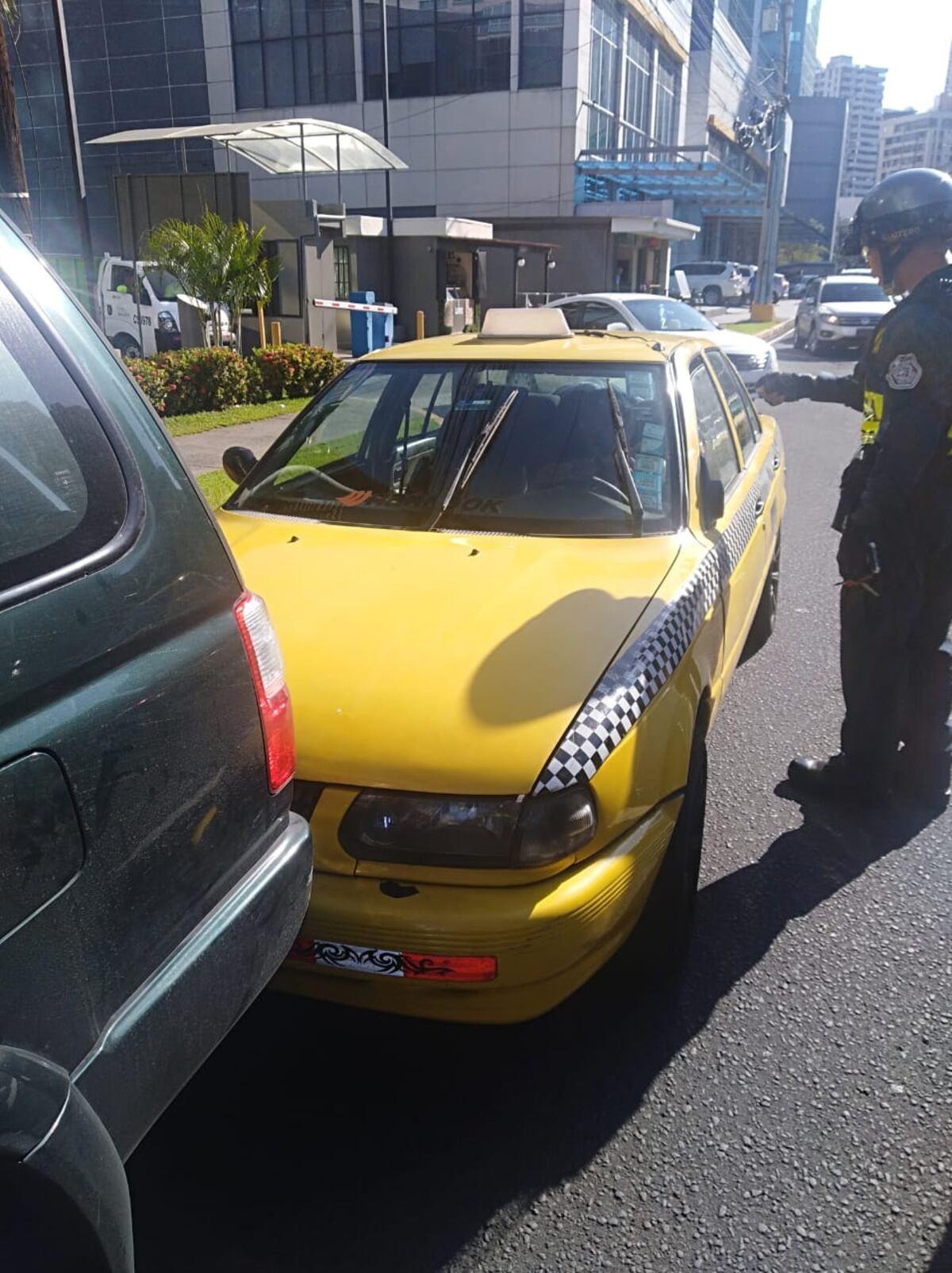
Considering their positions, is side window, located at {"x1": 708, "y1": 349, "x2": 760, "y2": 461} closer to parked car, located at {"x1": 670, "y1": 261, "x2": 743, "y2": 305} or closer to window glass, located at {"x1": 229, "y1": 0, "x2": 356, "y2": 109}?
window glass, located at {"x1": 229, "y1": 0, "x2": 356, "y2": 109}

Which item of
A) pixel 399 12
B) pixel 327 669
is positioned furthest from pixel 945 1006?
pixel 399 12

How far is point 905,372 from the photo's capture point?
322cm

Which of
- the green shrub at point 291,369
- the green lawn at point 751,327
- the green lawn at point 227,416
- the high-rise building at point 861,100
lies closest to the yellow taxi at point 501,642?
the green lawn at point 227,416

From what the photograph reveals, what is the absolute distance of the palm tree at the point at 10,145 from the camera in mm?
9914

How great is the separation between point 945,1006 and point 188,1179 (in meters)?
1.94

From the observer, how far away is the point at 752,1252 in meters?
2.01

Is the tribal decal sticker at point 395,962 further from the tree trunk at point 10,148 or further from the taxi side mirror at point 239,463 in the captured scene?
the tree trunk at point 10,148

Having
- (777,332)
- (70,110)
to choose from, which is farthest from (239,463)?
(777,332)

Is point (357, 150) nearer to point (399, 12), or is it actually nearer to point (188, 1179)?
point (399, 12)

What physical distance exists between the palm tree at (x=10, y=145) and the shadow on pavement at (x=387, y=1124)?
9.17 metres

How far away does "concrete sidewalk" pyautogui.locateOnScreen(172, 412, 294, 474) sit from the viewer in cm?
977

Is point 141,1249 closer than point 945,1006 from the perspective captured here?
Yes

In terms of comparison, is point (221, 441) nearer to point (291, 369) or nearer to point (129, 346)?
point (291, 369)

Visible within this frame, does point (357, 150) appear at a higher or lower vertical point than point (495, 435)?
higher
